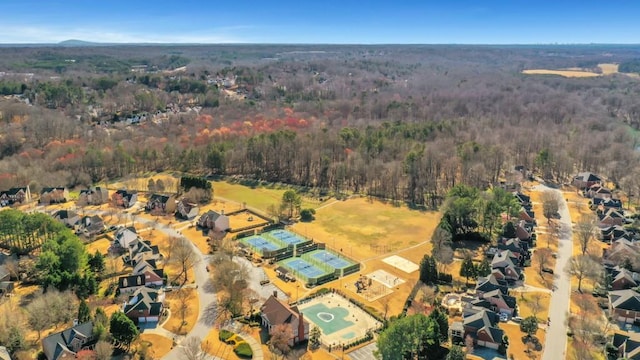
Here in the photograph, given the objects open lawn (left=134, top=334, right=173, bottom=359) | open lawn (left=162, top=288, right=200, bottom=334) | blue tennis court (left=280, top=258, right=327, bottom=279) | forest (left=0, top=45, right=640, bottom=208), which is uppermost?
forest (left=0, top=45, right=640, bottom=208)

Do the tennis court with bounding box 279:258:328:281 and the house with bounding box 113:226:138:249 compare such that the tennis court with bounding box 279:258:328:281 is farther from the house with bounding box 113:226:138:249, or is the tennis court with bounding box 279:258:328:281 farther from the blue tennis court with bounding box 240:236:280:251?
the house with bounding box 113:226:138:249

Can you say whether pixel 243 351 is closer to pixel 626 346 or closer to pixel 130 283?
pixel 130 283

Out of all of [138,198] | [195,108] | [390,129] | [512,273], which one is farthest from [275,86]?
[512,273]

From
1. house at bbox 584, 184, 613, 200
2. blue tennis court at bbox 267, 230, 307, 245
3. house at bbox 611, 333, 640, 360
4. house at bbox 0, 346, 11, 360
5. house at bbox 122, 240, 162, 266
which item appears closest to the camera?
house at bbox 0, 346, 11, 360

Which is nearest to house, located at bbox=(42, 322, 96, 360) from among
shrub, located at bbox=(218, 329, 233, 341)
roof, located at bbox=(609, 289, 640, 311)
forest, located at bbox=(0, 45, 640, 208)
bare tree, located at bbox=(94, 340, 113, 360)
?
bare tree, located at bbox=(94, 340, 113, 360)

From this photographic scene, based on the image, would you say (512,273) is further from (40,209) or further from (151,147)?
(151,147)
